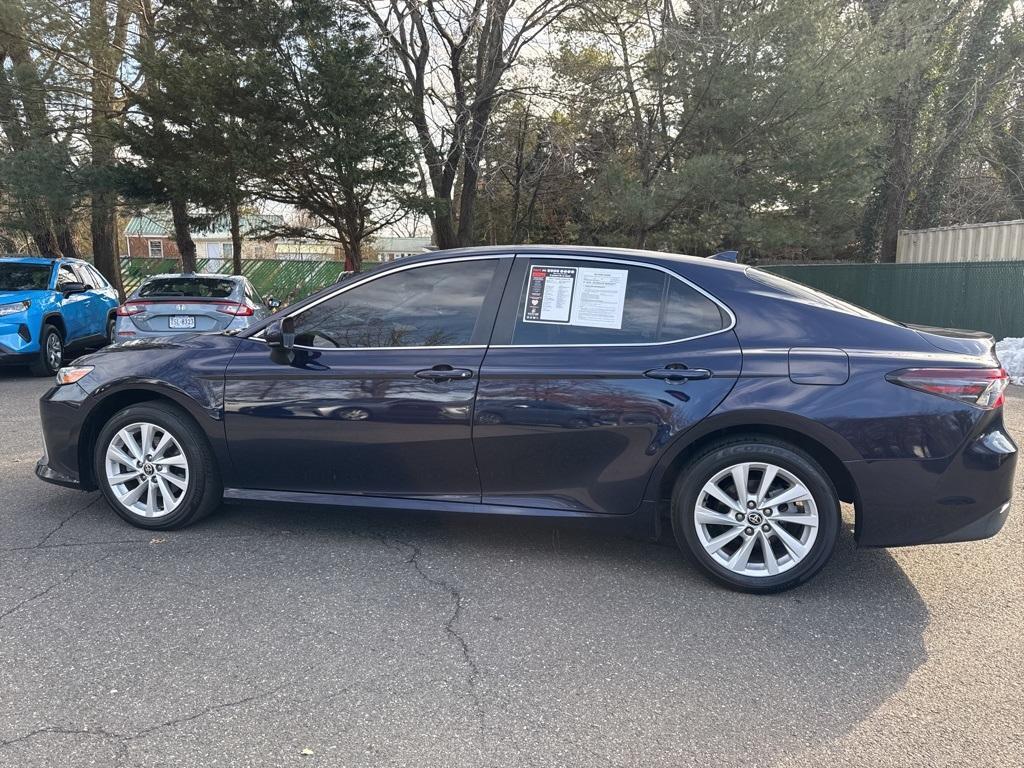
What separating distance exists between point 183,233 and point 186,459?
1699 cm

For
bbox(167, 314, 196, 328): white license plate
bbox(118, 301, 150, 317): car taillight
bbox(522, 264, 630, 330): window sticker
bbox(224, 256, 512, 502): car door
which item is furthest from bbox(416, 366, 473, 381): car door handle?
bbox(118, 301, 150, 317): car taillight

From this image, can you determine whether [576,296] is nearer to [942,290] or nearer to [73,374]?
[73,374]

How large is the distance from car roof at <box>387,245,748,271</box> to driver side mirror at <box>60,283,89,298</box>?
816cm

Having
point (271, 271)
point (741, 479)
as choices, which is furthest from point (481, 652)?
point (271, 271)

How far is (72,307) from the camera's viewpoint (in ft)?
34.6

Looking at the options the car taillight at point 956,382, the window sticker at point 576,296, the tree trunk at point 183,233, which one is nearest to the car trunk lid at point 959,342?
the car taillight at point 956,382

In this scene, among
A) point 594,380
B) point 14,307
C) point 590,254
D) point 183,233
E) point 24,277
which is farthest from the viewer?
point 183,233

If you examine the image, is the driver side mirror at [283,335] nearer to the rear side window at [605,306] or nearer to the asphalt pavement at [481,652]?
the asphalt pavement at [481,652]

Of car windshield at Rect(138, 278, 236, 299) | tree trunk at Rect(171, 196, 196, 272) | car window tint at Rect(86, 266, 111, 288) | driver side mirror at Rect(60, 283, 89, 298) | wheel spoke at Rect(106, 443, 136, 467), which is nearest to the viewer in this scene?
wheel spoke at Rect(106, 443, 136, 467)

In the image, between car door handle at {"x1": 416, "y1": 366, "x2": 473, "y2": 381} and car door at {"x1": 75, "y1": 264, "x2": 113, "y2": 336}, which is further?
→ car door at {"x1": 75, "y1": 264, "x2": 113, "y2": 336}

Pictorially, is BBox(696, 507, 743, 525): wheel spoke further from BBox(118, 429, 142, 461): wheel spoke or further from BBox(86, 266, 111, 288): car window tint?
BBox(86, 266, 111, 288): car window tint

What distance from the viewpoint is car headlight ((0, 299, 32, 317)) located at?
9.22 m

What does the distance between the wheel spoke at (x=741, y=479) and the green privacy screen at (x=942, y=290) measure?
1179 centimetres

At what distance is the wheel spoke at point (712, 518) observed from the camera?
345cm
